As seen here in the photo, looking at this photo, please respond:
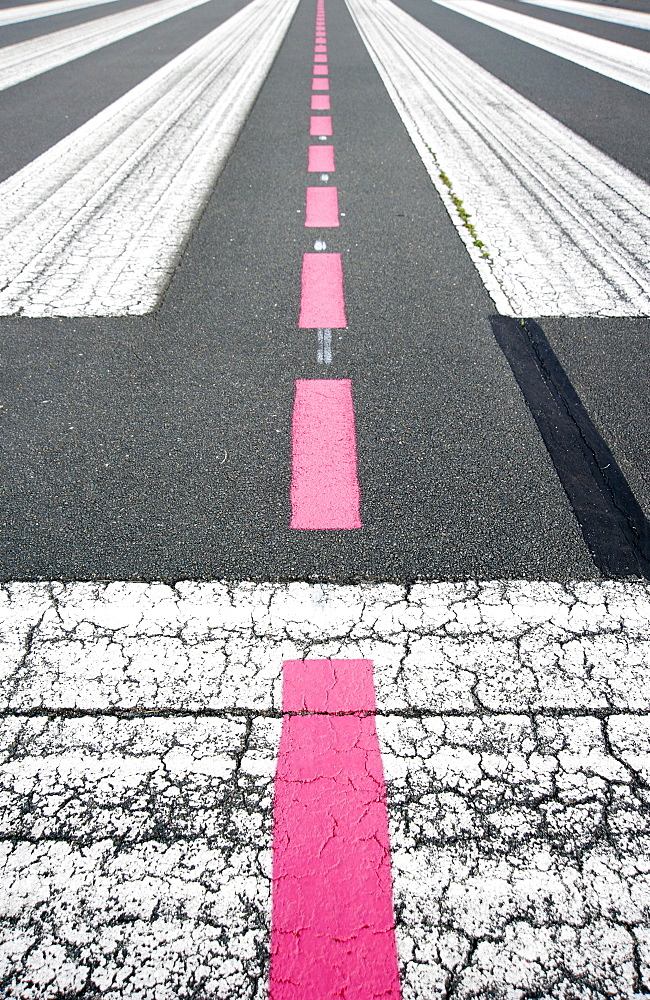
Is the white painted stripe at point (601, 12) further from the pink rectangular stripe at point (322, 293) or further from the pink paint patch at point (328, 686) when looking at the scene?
the pink paint patch at point (328, 686)

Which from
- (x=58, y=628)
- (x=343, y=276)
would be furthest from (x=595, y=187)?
(x=58, y=628)

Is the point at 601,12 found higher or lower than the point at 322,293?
higher

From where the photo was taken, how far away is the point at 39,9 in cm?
2125

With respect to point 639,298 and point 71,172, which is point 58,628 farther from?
point 71,172

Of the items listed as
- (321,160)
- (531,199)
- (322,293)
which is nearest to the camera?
(322,293)

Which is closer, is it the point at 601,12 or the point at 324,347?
the point at 324,347

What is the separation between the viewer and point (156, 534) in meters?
2.94

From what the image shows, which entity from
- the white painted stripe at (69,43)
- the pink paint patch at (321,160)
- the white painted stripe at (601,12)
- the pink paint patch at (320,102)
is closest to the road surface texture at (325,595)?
the pink paint patch at (321,160)

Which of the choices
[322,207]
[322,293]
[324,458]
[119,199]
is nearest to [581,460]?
[324,458]

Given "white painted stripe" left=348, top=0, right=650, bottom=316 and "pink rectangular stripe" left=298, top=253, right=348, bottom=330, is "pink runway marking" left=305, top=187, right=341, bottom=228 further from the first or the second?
"white painted stripe" left=348, top=0, right=650, bottom=316

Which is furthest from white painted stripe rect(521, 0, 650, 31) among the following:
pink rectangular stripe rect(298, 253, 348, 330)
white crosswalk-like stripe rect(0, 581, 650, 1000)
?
white crosswalk-like stripe rect(0, 581, 650, 1000)

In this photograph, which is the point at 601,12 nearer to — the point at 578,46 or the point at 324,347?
the point at 578,46

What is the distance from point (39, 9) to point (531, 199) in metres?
21.7

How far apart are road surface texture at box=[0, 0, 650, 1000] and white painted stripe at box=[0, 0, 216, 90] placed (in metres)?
7.53
